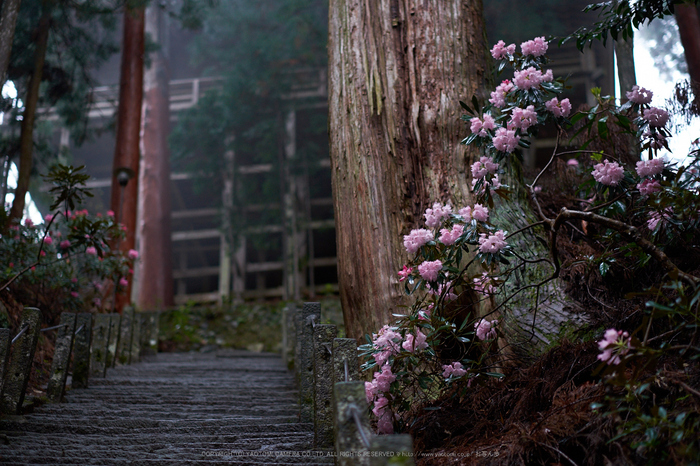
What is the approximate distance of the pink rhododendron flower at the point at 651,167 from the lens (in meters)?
2.97

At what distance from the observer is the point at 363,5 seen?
4500 millimetres

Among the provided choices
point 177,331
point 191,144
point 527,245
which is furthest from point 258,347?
point 527,245

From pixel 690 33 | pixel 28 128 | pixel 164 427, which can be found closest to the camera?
pixel 164 427

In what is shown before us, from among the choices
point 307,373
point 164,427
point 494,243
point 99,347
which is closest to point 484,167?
point 494,243

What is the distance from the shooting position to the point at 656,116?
304 cm

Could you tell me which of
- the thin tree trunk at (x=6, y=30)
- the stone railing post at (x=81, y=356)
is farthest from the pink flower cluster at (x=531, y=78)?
the thin tree trunk at (x=6, y=30)

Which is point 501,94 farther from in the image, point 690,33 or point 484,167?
point 690,33

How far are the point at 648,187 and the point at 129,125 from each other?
905cm

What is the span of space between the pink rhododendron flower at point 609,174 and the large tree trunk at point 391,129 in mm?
990

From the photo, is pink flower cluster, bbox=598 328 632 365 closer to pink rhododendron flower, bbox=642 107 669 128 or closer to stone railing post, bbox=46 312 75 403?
pink rhododendron flower, bbox=642 107 669 128

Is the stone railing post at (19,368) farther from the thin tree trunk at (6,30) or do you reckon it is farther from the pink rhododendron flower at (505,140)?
the thin tree trunk at (6,30)

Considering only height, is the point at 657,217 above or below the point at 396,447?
above

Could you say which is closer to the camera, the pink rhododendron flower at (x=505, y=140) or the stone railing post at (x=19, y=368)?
the pink rhododendron flower at (x=505, y=140)

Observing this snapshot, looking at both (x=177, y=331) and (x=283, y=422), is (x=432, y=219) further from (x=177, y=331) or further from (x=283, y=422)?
(x=177, y=331)
